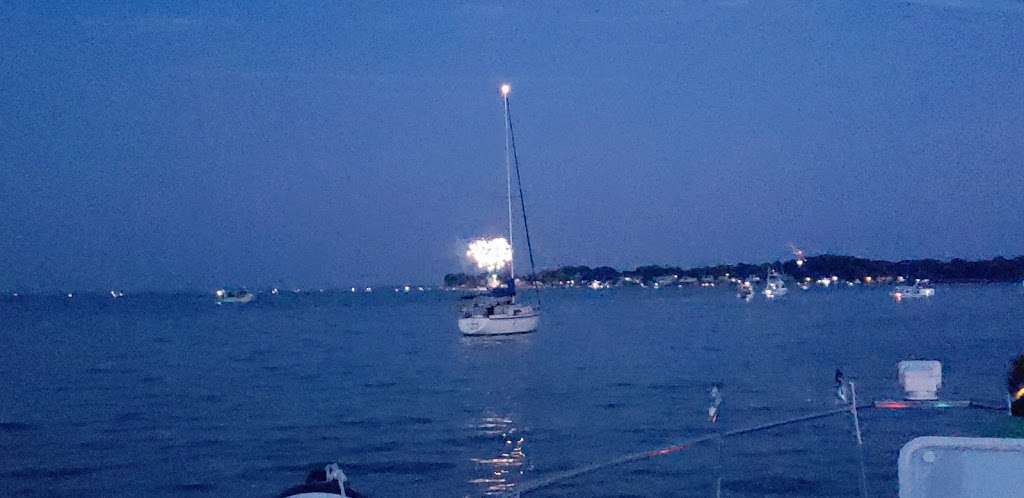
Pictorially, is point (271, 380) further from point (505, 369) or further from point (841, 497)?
point (841, 497)

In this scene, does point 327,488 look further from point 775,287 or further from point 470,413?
point 775,287

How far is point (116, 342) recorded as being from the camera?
78.3m

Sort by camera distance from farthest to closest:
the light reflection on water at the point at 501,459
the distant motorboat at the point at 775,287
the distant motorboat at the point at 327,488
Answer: the distant motorboat at the point at 775,287 < the light reflection on water at the point at 501,459 < the distant motorboat at the point at 327,488

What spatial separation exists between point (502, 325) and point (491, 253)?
19.2 ft

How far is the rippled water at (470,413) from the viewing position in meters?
20.7

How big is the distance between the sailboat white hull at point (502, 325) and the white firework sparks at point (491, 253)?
12.0 ft

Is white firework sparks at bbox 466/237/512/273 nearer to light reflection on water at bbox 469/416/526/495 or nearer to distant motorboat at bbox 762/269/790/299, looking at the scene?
light reflection on water at bbox 469/416/526/495

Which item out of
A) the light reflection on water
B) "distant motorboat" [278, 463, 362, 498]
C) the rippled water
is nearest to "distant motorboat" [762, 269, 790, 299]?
the rippled water

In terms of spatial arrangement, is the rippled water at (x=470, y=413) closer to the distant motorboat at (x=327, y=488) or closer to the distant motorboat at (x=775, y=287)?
the distant motorboat at (x=327, y=488)

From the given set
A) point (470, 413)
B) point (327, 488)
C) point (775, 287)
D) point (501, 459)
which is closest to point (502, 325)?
point (470, 413)

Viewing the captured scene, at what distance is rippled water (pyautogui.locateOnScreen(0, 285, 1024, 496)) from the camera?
67.9 feet

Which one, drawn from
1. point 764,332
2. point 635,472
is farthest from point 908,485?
point 764,332

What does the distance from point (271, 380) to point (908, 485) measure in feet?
144

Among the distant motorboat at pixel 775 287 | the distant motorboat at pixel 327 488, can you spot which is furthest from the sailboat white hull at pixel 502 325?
the distant motorboat at pixel 775 287
